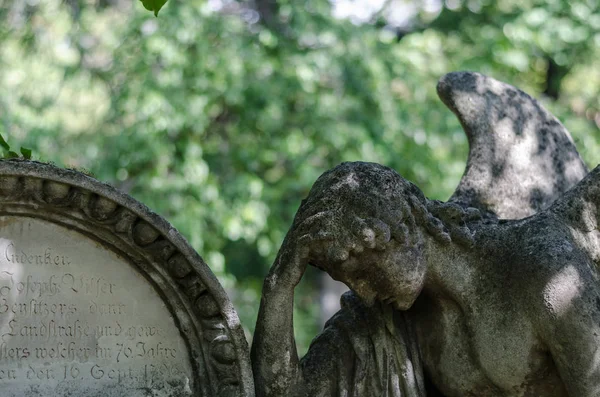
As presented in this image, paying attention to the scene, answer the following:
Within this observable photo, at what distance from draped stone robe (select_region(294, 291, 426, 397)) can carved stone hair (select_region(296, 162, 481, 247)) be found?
422mm

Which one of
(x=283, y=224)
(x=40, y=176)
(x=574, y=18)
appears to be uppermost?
(x=574, y=18)

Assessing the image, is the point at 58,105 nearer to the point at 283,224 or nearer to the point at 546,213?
the point at 283,224

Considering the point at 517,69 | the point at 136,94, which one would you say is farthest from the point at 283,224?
the point at 517,69

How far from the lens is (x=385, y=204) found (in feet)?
14.5

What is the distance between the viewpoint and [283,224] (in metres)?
12.3

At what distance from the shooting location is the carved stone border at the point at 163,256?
4371mm

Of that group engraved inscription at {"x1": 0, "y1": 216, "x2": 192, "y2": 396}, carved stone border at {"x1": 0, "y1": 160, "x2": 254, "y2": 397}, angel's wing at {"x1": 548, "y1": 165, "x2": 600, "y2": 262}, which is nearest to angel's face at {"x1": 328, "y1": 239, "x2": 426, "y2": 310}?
carved stone border at {"x1": 0, "y1": 160, "x2": 254, "y2": 397}

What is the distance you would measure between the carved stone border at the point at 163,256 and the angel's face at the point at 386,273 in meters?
0.50

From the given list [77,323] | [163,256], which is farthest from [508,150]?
[77,323]

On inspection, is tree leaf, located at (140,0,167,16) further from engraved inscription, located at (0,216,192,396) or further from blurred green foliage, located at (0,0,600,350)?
blurred green foliage, located at (0,0,600,350)

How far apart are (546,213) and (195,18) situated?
8.15 metres

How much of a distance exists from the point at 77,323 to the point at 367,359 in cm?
120

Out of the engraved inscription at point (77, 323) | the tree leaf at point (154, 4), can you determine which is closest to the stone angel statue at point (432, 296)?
the engraved inscription at point (77, 323)

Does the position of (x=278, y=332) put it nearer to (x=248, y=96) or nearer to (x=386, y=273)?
(x=386, y=273)
